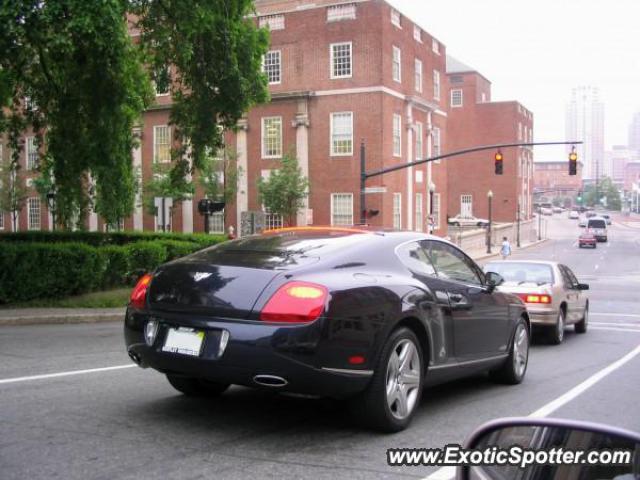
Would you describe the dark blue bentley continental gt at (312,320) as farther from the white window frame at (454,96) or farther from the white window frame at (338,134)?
the white window frame at (454,96)

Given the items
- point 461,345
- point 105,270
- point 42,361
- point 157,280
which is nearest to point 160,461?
point 157,280

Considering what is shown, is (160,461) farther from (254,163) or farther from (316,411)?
(254,163)

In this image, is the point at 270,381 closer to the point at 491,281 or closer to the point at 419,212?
the point at 491,281

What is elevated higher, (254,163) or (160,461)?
(254,163)

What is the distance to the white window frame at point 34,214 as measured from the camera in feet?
174

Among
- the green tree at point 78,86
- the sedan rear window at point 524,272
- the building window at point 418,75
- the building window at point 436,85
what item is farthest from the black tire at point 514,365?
the building window at point 436,85

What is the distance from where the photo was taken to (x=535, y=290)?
13.2 m

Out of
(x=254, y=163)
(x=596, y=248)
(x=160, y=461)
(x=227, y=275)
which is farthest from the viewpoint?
(x=596, y=248)

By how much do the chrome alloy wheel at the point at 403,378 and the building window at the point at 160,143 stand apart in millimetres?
43028

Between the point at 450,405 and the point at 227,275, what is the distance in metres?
2.66

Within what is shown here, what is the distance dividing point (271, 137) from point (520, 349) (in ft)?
123

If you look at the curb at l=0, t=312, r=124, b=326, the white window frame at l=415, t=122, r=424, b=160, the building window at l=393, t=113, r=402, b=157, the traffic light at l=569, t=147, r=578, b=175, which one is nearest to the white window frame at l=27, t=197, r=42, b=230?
the building window at l=393, t=113, r=402, b=157

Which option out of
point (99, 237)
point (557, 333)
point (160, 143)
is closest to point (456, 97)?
point (160, 143)

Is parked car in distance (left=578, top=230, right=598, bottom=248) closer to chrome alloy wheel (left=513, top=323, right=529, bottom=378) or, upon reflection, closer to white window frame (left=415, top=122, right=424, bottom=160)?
white window frame (left=415, top=122, right=424, bottom=160)
